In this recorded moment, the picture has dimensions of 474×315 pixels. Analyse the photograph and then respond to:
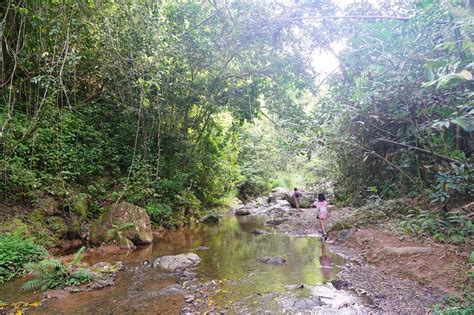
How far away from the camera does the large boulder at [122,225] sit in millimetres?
9633

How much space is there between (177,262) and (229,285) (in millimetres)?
1942

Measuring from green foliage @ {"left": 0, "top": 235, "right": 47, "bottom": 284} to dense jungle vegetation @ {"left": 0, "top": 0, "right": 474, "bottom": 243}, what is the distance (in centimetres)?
109

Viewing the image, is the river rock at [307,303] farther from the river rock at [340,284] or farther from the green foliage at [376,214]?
the green foliage at [376,214]

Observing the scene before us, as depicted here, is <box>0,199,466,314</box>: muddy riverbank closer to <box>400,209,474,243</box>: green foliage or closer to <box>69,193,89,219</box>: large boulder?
<box>400,209,474,243</box>: green foliage

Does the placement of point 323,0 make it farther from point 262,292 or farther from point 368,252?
point 262,292

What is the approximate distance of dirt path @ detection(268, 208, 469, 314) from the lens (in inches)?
195

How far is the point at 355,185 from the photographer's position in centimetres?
1441

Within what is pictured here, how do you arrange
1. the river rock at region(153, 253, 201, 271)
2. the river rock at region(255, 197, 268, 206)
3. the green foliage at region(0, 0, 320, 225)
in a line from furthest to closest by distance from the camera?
the river rock at region(255, 197, 268, 206) < the river rock at region(153, 253, 201, 271) < the green foliage at region(0, 0, 320, 225)

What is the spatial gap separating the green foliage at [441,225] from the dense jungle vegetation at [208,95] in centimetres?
49

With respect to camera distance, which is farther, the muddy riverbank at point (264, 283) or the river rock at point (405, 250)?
the river rock at point (405, 250)

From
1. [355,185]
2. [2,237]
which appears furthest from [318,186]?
[2,237]

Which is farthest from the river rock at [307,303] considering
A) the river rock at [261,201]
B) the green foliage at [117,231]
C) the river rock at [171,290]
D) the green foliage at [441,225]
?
the river rock at [261,201]

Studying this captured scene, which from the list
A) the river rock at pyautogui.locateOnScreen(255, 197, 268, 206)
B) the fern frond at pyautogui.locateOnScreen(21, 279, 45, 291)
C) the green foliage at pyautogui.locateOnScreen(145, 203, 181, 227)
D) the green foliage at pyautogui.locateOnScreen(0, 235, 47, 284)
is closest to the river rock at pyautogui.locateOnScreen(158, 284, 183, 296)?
the fern frond at pyautogui.locateOnScreen(21, 279, 45, 291)

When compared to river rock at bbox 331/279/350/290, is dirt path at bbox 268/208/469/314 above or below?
above
